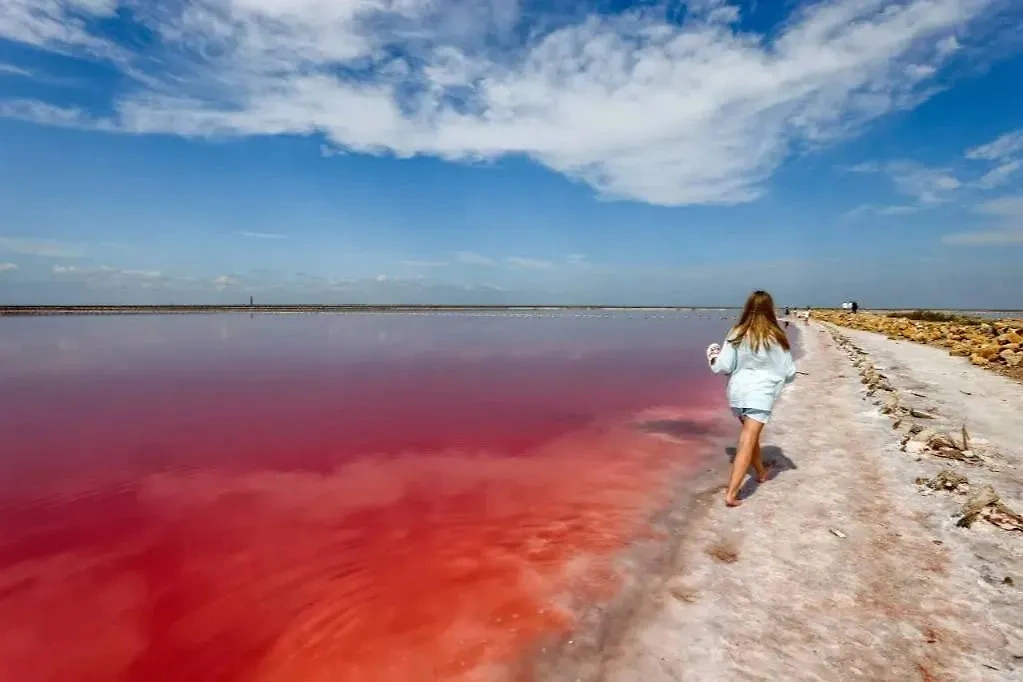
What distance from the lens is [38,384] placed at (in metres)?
17.3

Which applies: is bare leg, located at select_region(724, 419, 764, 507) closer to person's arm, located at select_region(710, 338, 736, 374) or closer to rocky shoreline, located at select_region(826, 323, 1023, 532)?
person's arm, located at select_region(710, 338, 736, 374)

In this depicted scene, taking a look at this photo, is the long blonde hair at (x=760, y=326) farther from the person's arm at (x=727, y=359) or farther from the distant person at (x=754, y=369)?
the person's arm at (x=727, y=359)

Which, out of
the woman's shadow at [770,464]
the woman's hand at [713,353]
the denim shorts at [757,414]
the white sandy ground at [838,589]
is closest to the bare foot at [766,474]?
the woman's shadow at [770,464]

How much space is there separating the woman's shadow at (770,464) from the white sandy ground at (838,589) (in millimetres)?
133

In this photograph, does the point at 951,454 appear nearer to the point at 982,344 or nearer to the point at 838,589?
the point at 838,589

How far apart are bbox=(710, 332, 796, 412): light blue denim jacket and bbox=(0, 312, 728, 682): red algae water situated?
1807 mm

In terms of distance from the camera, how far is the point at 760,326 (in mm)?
7074

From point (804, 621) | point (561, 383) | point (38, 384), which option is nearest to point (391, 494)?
point (804, 621)

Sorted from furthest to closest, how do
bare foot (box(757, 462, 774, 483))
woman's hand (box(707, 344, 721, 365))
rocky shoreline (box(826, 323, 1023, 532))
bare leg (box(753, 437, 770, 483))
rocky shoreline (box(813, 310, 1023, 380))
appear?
rocky shoreline (box(813, 310, 1023, 380)), bare foot (box(757, 462, 774, 483)), bare leg (box(753, 437, 770, 483)), woman's hand (box(707, 344, 721, 365)), rocky shoreline (box(826, 323, 1023, 532))

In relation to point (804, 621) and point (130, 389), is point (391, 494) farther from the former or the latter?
point (130, 389)

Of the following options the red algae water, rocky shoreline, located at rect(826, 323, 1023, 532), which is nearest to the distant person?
the red algae water

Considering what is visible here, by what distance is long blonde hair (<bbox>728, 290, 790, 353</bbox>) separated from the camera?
23.2 ft

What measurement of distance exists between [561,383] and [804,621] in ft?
44.6

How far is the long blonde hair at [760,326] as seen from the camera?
23.2ft
